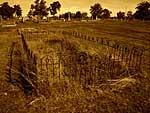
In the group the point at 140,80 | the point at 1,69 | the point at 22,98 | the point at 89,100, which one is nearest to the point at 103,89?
the point at 89,100

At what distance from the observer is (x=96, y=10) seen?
138750mm

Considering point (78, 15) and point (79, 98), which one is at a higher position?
point (78, 15)

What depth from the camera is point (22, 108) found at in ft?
27.2

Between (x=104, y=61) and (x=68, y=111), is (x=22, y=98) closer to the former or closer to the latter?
(x=68, y=111)

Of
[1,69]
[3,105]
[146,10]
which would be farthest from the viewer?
[146,10]

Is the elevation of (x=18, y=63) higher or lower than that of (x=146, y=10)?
lower

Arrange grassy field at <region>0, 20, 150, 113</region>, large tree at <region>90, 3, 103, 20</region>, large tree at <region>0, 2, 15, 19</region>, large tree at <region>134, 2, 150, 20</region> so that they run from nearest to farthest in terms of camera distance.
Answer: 1. grassy field at <region>0, 20, 150, 113</region>
2. large tree at <region>134, 2, 150, 20</region>
3. large tree at <region>0, 2, 15, 19</region>
4. large tree at <region>90, 3, 103, 20</region>

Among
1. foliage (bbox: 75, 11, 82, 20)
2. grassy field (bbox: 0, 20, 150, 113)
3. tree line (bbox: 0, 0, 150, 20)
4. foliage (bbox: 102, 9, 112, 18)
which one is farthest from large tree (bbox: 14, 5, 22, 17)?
grassy field (bbox: 0, 20, 150, 113)

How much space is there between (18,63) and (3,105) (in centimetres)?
614

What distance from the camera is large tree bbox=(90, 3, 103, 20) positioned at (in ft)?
453

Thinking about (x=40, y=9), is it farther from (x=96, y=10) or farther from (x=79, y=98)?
(x=79, y=98)

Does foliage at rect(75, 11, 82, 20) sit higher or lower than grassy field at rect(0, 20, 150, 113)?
higher

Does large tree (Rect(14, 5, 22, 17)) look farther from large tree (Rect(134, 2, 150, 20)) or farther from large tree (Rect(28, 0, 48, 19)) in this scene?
large tree (Rect(134, 2, 150, 20))

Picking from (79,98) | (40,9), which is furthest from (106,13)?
(79,98)
